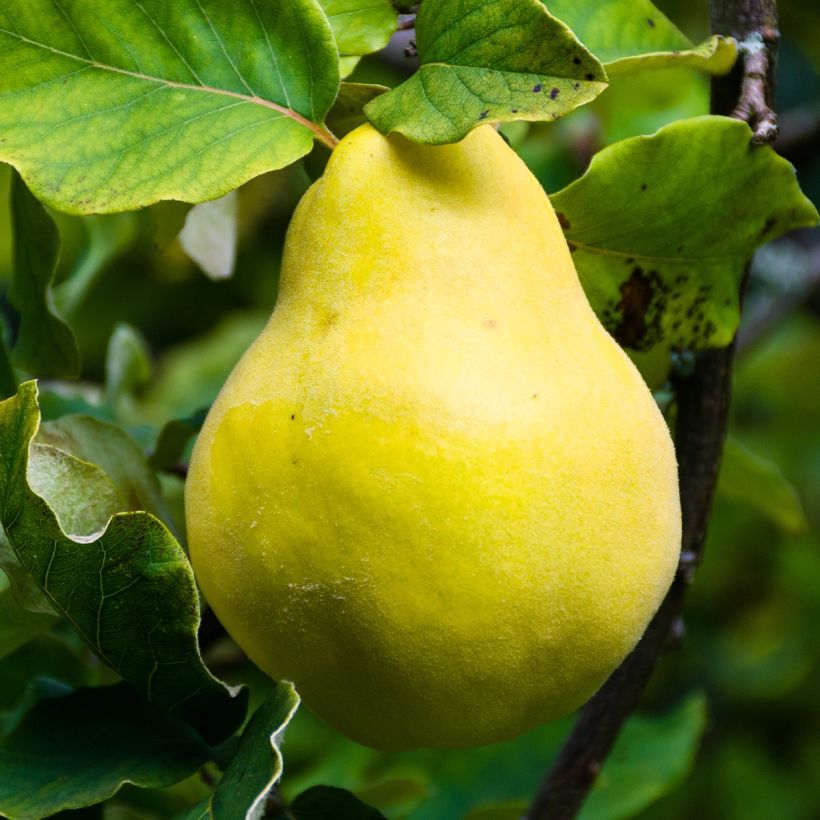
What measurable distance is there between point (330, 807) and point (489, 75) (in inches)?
18.5

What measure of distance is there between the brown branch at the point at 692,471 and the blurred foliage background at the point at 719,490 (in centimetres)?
5

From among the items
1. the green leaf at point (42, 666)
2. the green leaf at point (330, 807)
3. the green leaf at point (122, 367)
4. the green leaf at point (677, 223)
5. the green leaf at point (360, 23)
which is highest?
the green leaf at point (360, 23)

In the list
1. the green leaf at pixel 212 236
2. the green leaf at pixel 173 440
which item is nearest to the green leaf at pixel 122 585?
the green leaf at pixel 173 440

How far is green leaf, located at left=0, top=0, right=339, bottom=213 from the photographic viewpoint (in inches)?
26.3

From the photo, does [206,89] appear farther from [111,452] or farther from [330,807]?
[330,807]

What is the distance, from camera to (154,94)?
2.24ft

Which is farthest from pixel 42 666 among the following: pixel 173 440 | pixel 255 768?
pixel 255 768

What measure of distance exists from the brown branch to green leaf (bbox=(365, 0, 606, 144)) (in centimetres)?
20

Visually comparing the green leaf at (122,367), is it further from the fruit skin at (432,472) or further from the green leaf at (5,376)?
the fruit skin at (432,472)

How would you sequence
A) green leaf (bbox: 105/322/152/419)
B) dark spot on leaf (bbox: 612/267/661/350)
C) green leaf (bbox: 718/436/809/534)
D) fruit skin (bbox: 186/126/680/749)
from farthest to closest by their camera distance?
green leaf (bbox: 105/322/152/419) → green leaf (bbox: 718/436/809/534) → dark spot on leaf (bbox: 612/267/661/350) → fruit skin (bbox: 186/126/680/749)

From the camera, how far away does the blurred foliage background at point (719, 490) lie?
1182mm

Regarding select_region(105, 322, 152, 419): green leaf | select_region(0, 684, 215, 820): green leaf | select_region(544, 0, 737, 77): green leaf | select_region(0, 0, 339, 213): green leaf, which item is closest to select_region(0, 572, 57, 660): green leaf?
select_region(0, 684, 215, 820): green leaf

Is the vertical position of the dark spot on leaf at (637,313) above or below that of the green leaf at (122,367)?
above

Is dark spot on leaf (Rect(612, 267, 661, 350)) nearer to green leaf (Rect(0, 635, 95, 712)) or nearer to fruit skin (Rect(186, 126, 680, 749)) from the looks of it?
fruit skin (Rect(186, 126, 680, 749))
